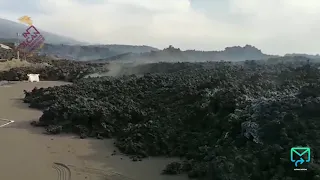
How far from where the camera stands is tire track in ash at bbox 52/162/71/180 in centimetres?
776

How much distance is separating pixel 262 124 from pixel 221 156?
1538 mm

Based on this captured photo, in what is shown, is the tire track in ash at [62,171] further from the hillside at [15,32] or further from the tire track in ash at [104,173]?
the hillside at [15,32]

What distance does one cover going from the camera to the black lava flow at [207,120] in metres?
7.17

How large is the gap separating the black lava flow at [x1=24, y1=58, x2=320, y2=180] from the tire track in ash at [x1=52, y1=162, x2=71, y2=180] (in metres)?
1.66

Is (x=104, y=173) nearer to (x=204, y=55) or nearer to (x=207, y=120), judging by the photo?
(x=207, y=120)

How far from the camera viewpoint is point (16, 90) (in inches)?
723

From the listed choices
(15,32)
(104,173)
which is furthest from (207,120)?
(15,32)

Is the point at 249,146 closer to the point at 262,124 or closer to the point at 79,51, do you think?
the point at 262,124

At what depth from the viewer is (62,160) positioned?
8.73m

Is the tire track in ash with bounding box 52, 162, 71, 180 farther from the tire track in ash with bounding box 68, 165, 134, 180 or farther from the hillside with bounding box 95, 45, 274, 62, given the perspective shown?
the hillside with bounding box 95, 45, 274, 62

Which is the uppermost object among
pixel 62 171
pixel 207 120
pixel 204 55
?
pixel 204 55

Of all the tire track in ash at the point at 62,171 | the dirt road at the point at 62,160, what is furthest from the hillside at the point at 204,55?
the tire track in ash at the point at 62,171

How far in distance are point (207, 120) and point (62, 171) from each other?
4172 millimetres

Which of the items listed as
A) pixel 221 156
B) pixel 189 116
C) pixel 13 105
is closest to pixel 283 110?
pixel 221 156
